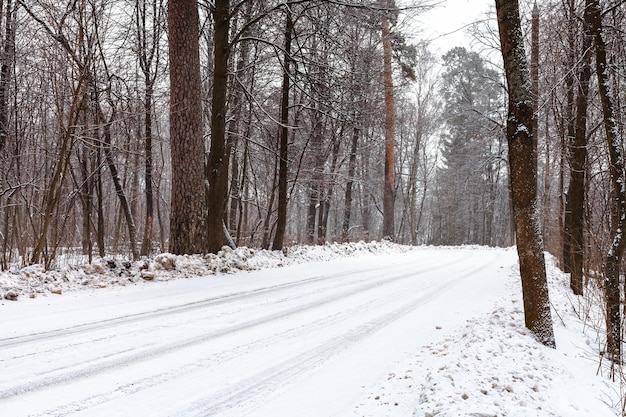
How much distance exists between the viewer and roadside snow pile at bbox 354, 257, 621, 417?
105 inches

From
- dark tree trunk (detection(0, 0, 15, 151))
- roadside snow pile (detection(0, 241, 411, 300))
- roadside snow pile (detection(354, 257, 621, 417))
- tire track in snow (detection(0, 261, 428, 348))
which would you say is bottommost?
roadside snow pile (detection(354, 257, 621, 417))

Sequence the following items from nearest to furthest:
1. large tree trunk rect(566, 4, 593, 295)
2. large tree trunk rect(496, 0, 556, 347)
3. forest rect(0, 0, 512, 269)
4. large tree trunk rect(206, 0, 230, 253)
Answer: large tree trunk rect(496, 0, 556, 347) < forest rect(0, 0, 512, 269) < large tree trunk rect(566, 4, 593, 295) < large tree trunk rect(206, 0, 230, 253)

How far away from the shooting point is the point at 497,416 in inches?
97.9

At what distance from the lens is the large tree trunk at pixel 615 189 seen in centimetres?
500

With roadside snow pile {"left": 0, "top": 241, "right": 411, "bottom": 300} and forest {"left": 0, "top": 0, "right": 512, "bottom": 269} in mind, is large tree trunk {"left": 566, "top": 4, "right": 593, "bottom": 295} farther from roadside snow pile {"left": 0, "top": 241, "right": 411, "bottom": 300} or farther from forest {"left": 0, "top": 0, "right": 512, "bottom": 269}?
roadside snow pile {"left": 0, "top": 241, "right": 411, "bottom": 300}

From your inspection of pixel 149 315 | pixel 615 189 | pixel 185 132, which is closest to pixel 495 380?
pixel 149 315

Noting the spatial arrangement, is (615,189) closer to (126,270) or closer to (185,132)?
(126,270)

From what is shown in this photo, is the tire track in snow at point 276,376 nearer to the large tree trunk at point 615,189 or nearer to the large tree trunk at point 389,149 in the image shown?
the large tree trunk at point 615,189

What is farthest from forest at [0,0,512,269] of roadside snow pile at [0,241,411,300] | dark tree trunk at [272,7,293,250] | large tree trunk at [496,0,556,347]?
large tree trunk at [496,0,556,347]

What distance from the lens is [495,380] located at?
3.06 m

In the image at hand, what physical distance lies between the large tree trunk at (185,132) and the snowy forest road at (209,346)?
1728 millimetres

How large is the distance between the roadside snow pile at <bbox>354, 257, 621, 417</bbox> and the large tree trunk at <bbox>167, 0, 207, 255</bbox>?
17.2 feet

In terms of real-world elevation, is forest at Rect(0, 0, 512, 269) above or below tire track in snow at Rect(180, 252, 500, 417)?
above

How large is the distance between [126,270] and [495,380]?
5.37 meters
